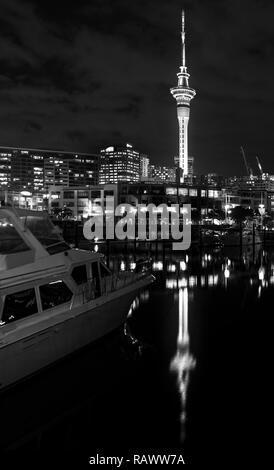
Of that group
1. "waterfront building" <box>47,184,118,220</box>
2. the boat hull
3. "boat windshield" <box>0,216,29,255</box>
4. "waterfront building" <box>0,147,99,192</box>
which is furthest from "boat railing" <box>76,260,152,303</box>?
"waterfront building" <box>0,147,99,192</box>

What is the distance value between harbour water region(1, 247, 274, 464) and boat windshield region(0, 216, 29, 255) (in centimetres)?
323

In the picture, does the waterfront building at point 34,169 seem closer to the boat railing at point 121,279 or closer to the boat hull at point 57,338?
the boat railing at point 121,279

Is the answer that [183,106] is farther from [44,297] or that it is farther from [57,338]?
[57,338]

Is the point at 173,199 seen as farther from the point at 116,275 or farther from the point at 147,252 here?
the point at 116,275

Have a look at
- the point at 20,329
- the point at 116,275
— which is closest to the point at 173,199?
the point at 116,275

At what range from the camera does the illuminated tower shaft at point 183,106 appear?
5842 inches

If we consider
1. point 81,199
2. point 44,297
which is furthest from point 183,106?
point 44,297

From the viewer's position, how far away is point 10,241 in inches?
423

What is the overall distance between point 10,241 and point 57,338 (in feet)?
9.40

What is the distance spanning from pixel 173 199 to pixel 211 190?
1718 centimetres

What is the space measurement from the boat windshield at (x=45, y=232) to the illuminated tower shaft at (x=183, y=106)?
13730 cm

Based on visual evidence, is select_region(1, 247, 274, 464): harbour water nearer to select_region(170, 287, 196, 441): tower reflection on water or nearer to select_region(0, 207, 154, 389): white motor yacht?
select_region(170, 287, 196, 441): tower reflection on water

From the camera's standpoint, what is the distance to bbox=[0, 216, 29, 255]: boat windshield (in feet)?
34.3

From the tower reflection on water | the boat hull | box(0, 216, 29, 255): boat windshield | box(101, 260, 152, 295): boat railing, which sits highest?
box(0, 216, 29, 255): boat windshield
